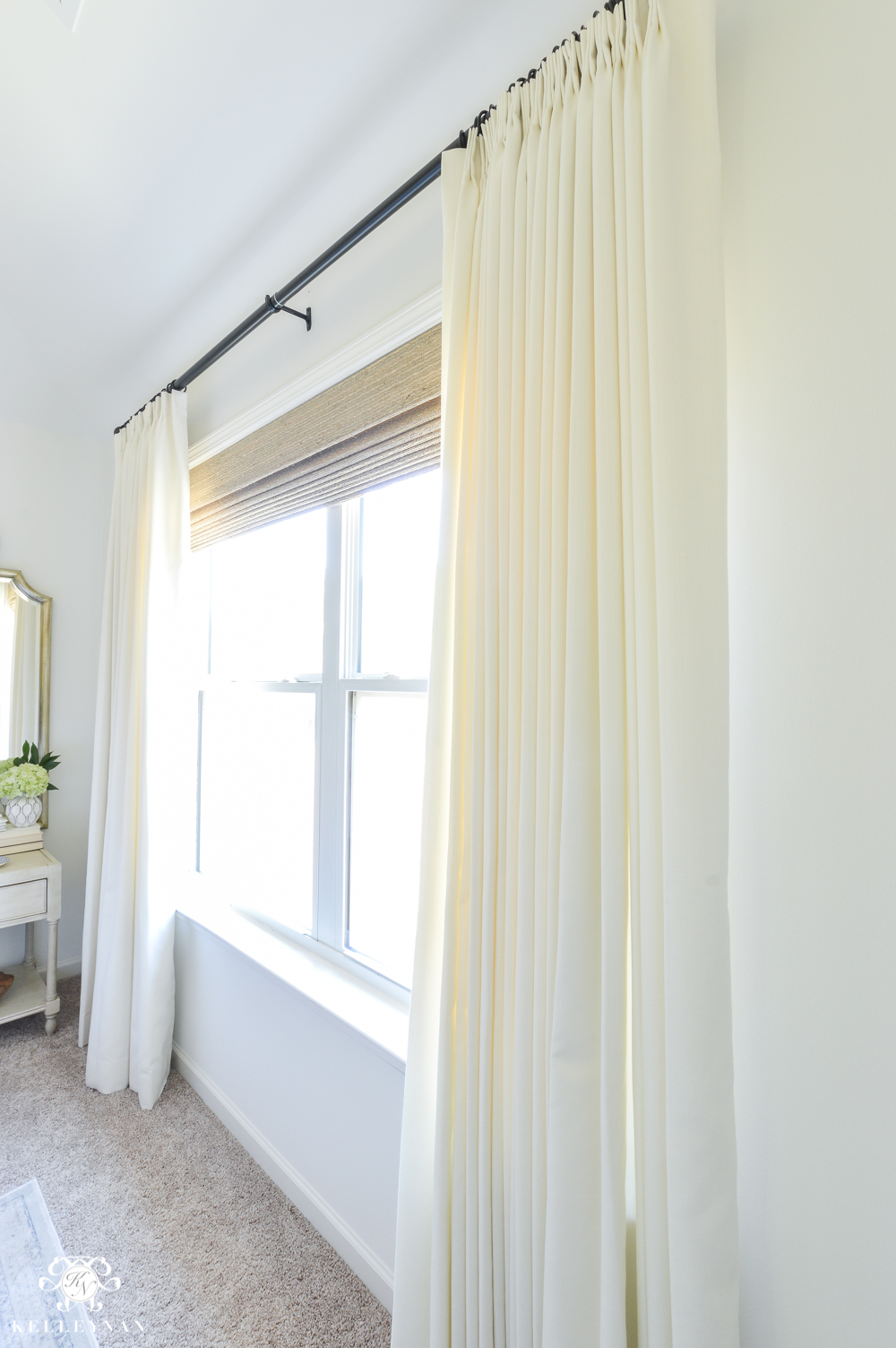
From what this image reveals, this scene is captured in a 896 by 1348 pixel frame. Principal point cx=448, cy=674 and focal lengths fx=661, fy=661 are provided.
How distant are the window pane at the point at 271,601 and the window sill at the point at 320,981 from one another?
0.80 metres

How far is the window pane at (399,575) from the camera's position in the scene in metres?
1.59

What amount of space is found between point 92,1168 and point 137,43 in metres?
2.75

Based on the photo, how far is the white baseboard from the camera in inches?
56.4

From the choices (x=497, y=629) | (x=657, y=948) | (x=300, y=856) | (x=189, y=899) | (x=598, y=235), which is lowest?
(x=189, y=899)

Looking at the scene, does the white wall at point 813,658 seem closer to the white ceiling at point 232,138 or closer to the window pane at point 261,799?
the white ceiling at point 232,138

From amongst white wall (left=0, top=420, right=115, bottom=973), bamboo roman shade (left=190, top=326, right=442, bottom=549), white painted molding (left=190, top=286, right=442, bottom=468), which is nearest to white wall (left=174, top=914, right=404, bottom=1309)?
white wall (left=0, top=420, right=115, bottom=973)

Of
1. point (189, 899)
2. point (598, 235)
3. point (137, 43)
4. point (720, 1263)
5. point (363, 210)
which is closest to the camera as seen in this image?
point (720, 1263)

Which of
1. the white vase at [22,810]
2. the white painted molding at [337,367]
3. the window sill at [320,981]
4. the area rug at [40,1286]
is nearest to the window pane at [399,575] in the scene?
the white painted molding at [337,367]

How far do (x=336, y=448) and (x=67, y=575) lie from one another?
79.9 inches

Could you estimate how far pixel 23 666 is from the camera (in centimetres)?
286

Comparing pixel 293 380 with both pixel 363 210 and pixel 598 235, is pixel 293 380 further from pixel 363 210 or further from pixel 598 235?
pixel 598 235

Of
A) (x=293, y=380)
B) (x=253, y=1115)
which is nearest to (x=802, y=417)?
(x=293, y=380)

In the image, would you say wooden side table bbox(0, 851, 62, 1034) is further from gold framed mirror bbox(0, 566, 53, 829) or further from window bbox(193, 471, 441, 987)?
window bbox(193, 471, 441, 987)

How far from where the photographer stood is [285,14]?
4.12ft
